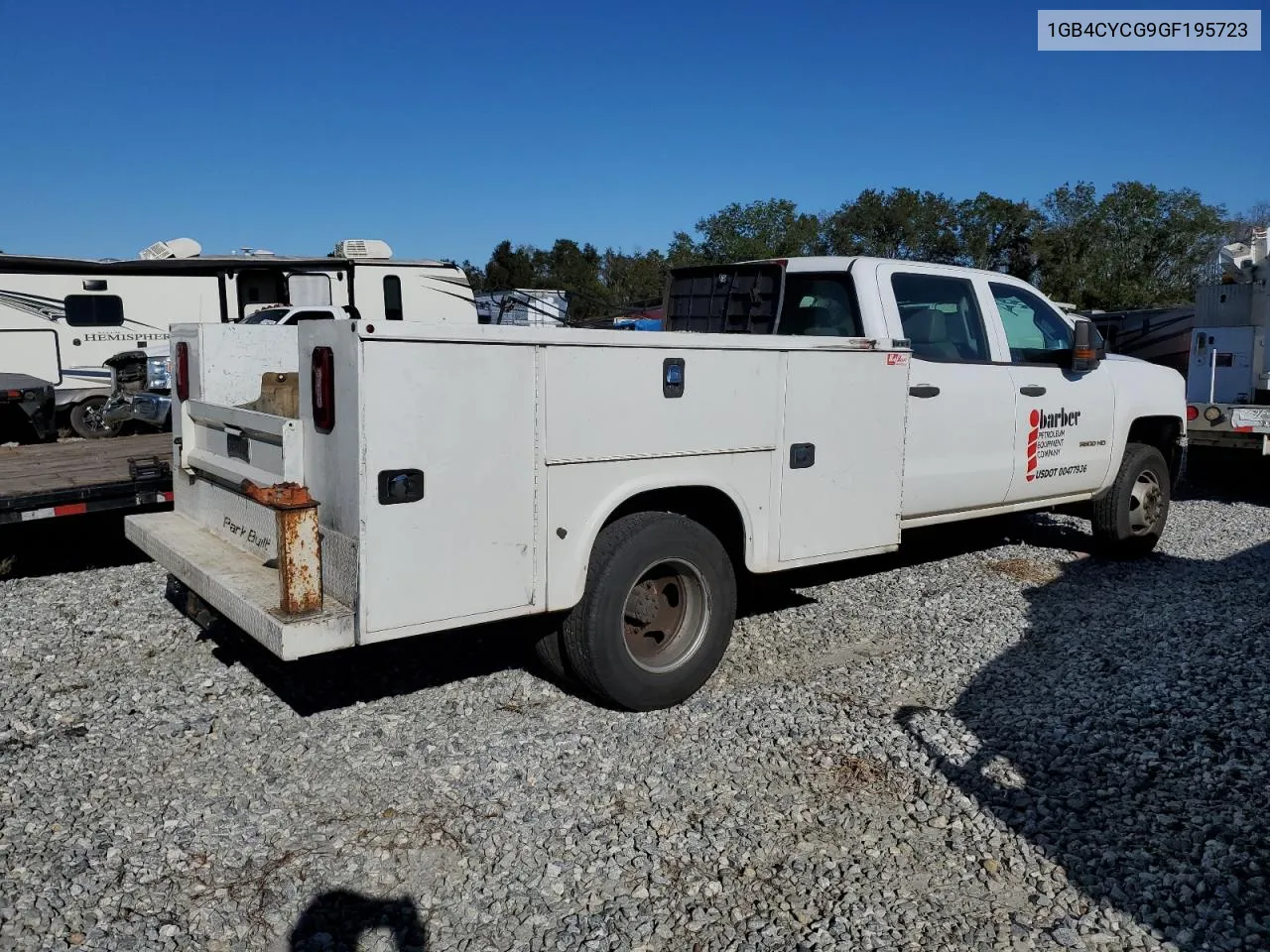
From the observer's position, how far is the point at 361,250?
16.6 meters

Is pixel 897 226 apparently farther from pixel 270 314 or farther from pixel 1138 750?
pixel 1138 750

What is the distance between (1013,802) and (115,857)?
3.19 m

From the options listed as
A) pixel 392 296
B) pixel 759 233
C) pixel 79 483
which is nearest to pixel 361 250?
pixel 392 296

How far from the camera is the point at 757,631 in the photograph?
6.14 m

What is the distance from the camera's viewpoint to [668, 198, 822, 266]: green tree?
44.4 m

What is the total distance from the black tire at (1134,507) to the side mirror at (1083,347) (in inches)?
52.7

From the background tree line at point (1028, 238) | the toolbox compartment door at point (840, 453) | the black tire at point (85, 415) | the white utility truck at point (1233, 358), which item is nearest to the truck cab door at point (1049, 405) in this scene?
the toolbox compartment door at point (840, 453)

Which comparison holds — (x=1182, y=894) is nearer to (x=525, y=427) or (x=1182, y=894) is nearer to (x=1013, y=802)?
(x=1013, y=802)

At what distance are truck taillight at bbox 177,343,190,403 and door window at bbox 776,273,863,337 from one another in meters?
3.27

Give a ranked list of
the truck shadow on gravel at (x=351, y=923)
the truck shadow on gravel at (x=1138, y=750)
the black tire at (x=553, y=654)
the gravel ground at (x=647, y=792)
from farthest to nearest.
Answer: the black tire at (x=553, y=654), the truck shadow on gravel at (x=1138, y=750), the gravel ground at (x=647, y=792), the truck shadow on gravel at (x=351, y=923)

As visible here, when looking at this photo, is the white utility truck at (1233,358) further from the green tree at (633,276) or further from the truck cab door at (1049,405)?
the green tree at (633,276)

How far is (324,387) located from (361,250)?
1348 cm

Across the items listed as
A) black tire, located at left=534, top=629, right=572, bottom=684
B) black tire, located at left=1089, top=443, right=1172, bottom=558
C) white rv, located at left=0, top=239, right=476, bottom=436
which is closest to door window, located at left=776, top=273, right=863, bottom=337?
black tire, located at left=534, top=629, right=572, bottom=684

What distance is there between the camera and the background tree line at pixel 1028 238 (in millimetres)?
37625
